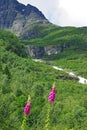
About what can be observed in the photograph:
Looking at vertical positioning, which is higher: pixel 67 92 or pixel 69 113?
pixel 69 113

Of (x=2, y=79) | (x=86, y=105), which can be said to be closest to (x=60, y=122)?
(x=86, y=105)

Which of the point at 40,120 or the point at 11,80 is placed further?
the point at 11,80

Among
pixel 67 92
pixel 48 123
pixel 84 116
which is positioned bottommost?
pixel 67 92

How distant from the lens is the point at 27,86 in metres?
176

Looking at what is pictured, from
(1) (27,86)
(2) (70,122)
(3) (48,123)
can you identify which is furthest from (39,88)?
(3) (48,123)

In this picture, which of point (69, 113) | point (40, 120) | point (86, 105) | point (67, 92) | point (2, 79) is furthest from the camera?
point (67, 92)

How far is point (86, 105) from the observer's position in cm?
15450

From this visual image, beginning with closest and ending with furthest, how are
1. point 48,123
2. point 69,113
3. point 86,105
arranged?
point 48,123, point 69,113, point 86,105

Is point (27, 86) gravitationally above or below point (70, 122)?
below

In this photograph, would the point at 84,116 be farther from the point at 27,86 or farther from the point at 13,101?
the point at 27,86

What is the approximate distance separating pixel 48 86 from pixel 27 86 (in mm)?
9570

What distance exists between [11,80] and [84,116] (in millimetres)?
53845

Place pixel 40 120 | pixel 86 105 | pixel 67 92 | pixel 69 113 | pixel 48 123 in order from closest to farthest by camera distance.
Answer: pixel 48 123 < pixel 40 120 < pixel 69 113 < pixel 86 105 < pixel 67 92

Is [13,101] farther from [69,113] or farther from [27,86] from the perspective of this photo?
[27,86]
